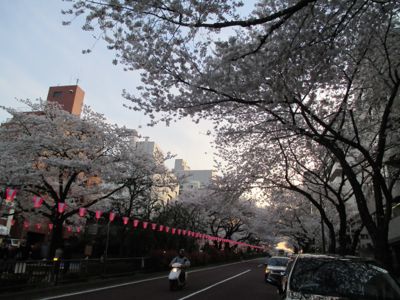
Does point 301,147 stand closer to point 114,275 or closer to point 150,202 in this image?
point 114,275

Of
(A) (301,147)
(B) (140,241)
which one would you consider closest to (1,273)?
(B) (140,241)

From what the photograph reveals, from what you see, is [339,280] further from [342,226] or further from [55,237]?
[55,237]

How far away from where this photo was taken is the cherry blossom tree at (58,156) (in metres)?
17.1

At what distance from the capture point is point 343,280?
505cm

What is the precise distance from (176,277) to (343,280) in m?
8.93

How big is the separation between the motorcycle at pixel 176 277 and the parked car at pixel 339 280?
8.25 m

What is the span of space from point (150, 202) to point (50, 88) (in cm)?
4229

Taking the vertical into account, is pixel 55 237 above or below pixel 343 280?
above

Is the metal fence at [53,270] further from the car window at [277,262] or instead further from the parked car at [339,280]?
the parked car at [339,280]

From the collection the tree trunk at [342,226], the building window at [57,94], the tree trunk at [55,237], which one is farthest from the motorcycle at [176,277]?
the building window at [57,94]

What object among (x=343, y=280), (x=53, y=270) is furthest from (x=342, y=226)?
(x=343, y=280)

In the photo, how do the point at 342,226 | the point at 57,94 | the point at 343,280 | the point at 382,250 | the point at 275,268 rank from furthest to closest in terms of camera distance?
the point at 57,94 → the point at 275,268 → the point at 342,226 → the point at 382,250 → the point at 343,280

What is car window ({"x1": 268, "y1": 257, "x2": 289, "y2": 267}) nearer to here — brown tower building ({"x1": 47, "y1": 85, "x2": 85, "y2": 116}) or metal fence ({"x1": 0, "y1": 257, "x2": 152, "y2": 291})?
metal fence ({"x1": 0, "y1": 257, "x2": 152, "y2": 291})

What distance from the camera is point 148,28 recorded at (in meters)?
7.79
